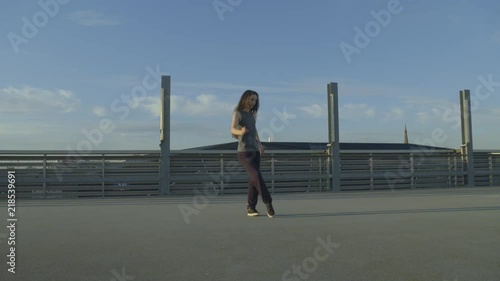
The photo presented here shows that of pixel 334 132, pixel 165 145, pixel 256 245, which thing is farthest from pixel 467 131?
pixel 256 245

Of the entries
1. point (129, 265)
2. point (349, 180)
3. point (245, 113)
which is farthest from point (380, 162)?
point (129, 265)

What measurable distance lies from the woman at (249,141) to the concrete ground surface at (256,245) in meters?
0.35

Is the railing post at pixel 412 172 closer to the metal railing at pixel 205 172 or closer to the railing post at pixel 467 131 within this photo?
the metal railing at pixel 205 172

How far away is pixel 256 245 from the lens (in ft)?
14.2

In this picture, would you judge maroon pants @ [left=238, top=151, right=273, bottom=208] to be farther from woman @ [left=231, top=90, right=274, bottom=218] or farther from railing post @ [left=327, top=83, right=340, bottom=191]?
railing post @ [left=327, top=83, right=340, bottom=191]

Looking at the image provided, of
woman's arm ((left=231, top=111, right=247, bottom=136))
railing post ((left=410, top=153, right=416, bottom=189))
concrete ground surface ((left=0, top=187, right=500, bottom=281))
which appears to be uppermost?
woman's arm ((left=231, top=111, right=247, bottom=136))

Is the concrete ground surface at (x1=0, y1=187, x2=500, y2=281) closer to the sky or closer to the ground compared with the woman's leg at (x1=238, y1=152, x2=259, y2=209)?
closer to the ground

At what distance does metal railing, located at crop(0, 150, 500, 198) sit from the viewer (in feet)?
32.2

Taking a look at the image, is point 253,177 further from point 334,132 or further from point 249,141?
point 334,132

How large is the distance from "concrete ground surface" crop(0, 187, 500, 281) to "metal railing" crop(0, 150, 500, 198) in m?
3.10

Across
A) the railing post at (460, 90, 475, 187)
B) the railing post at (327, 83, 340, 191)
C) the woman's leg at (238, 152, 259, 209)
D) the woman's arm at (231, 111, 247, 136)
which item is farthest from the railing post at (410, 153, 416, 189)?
the woman's arm at (231, 111, 247, 136)

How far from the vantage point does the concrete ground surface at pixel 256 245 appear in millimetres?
3447

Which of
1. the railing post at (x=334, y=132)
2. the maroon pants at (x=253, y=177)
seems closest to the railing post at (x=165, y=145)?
the railing post at (x=334, y=132)

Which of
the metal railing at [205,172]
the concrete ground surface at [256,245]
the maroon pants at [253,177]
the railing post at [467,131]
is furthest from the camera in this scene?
the railing post at [467,131]
